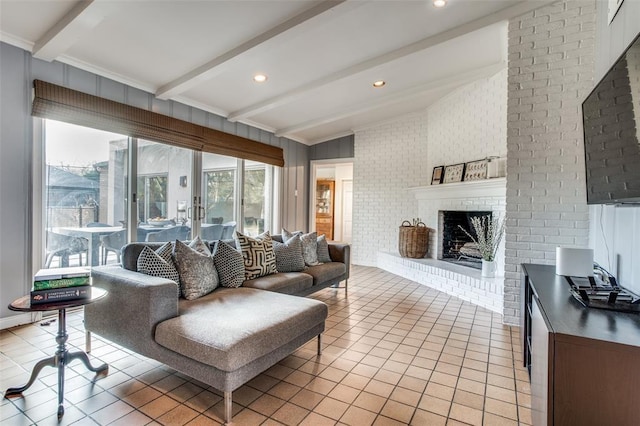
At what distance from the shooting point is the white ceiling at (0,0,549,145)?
96.3 inches

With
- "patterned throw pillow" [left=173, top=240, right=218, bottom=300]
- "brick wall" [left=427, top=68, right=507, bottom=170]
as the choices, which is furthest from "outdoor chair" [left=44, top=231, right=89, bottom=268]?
"brick wall" [left=427, top=68, right=507, bottom=170]

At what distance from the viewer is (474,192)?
14.2 ft

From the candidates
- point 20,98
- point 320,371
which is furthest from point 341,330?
point 20,98

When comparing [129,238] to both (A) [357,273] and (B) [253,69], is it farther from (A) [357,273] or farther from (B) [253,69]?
(A) [357,273]

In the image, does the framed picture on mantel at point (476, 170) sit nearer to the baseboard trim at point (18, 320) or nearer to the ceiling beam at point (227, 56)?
the ceiling beam at point (227, 56)

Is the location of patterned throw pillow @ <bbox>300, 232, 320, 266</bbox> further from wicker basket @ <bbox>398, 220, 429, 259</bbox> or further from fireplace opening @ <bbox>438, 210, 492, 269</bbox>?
fireplace opening @ <bbox>438, 210, 492, 269</bbox>

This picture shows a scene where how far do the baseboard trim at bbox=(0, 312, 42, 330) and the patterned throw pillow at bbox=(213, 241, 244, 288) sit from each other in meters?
1.77

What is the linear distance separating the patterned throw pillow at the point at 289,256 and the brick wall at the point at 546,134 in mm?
2213

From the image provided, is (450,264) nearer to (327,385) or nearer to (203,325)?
Result: (327,385)

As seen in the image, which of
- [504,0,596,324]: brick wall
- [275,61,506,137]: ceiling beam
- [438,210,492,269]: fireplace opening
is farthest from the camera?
[438,210,492,269]: fireplace opening

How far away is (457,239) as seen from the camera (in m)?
5.08

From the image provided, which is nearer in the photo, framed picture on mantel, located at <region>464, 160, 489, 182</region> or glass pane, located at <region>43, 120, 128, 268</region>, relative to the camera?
glass pane, located at <region>43, 120, 128, 268</region>

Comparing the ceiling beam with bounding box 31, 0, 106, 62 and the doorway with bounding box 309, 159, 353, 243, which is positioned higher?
the ceiling beam with bounding box 31, 0, 106, 62

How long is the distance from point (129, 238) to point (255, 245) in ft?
5.13
